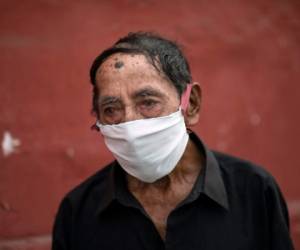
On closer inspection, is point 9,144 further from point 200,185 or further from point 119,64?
point 200,185

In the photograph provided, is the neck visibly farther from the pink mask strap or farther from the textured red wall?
the textured red wall

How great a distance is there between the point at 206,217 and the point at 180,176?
23 cm

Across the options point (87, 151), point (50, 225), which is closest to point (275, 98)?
point (87, 151)

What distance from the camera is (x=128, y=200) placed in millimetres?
2318

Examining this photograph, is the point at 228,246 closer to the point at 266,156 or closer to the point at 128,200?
the point at 128,200

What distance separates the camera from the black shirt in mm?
2229

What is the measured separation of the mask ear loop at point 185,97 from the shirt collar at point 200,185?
188mm

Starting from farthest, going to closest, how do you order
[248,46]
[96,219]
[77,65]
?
[248,46]
[77,65]
[96,219]

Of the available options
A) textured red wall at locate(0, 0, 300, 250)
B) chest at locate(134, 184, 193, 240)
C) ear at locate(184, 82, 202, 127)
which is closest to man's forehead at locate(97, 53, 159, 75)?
ear at locate(184, 82, 202, 127)

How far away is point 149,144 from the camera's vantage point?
85.0 inches

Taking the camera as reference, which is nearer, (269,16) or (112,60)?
(112,60)

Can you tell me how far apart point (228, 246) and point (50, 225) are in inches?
57.0

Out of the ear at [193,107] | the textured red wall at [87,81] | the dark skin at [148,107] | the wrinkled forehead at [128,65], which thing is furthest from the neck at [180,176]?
the textured red wall at [87,81]

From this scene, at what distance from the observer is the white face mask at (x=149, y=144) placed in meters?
2.13
